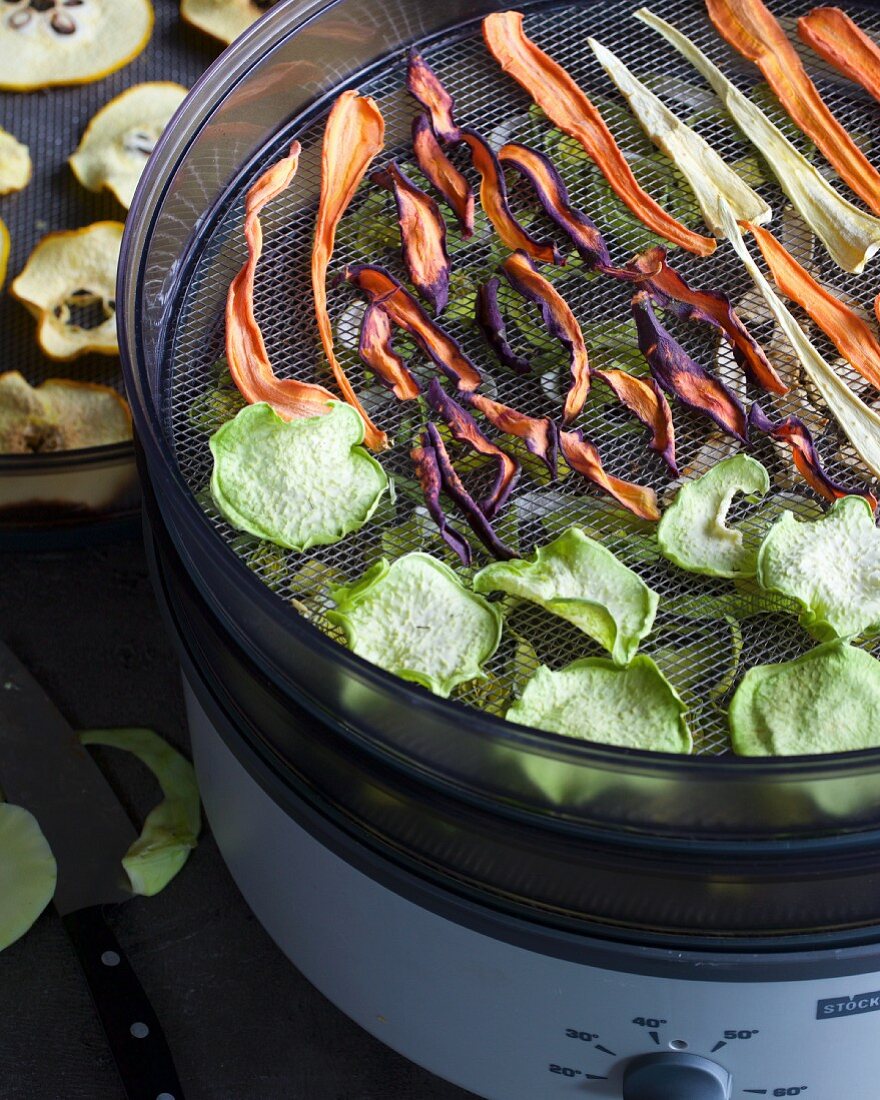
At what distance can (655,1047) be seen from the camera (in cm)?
90

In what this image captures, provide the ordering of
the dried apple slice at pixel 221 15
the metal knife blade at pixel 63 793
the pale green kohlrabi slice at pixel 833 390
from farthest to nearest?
the dried apple slice at pixel 221 15
the metal knife blade at pixel 63 793
the pale green kohlrabi slice at pixel 833 390

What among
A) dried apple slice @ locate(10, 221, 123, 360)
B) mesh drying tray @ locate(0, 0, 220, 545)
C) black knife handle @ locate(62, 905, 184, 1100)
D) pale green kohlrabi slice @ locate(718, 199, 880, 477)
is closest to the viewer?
pale green kohlrabi slice @ locate(718, 199, 880, 477)

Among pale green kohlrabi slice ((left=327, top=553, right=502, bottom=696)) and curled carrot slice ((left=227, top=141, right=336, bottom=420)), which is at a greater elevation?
curled carrot slice ((left=227, top=141, right=336, bottom=420))

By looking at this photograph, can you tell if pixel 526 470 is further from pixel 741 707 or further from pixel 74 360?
pixel 74 360

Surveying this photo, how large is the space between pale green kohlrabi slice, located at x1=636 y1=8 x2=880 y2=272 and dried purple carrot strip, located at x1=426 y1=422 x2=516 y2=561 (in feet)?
1.10

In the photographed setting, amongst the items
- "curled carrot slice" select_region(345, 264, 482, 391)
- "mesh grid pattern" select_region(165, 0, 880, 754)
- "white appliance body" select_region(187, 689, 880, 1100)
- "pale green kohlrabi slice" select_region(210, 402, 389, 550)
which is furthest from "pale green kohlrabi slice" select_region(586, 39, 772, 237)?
"white appliance body" select_region(187, 689, 880, 1100)

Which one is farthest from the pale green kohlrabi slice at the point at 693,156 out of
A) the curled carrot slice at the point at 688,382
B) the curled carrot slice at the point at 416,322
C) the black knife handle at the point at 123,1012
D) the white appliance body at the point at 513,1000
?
the black knife handle at the point at 123,1012

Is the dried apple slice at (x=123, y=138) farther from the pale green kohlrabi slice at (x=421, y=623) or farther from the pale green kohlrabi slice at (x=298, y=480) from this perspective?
the pale green kohlrabi slice at (x=421, y=623)

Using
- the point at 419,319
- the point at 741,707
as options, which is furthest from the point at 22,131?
the point at 741,707

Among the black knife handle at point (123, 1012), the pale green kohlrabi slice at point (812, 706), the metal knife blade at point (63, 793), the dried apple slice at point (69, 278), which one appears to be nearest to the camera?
the pale green kohlrabi slice at point (812, 706)

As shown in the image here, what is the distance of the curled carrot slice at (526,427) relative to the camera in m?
0.88

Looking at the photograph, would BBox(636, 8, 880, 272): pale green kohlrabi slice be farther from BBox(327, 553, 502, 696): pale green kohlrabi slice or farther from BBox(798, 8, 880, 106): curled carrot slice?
BBox(327, 553, 502, 696): pale green kohlrabi slice

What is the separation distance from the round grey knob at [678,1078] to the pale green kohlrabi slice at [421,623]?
0.32m

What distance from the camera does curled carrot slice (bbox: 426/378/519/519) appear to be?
87cm
